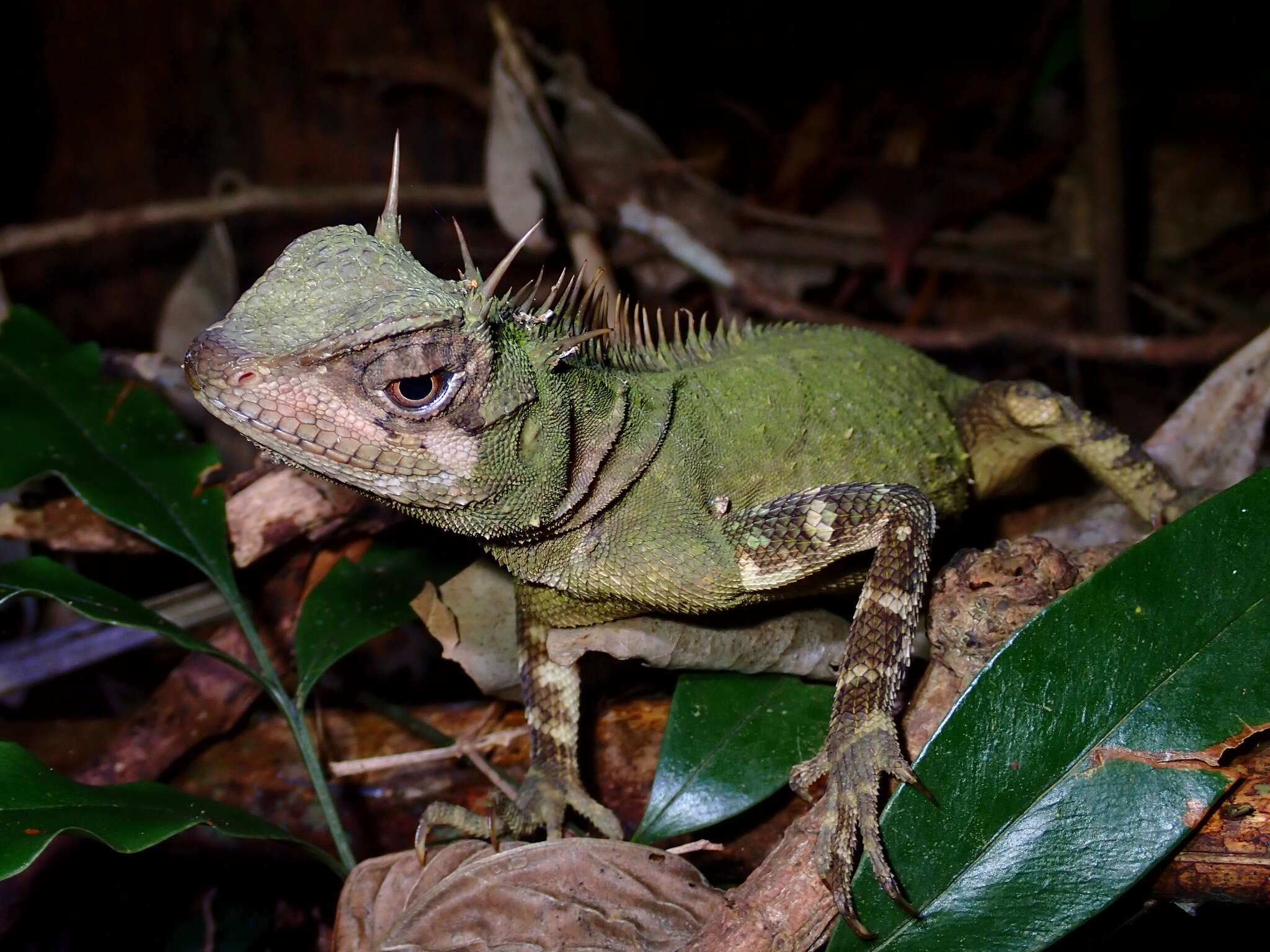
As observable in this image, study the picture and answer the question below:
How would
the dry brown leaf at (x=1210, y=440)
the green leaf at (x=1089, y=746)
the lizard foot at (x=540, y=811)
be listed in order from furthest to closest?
the dry brown leaf at (x=1210, y=440) < the lizard foot at (x=540, y=811) < the green leaf at (x=1089, y=746)

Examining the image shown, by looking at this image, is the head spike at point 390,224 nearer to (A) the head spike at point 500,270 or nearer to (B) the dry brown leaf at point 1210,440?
(A) the head spike at point 500,270

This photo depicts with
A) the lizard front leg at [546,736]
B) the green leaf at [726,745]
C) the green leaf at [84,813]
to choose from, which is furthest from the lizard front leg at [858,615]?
the green leaf at [84,813]

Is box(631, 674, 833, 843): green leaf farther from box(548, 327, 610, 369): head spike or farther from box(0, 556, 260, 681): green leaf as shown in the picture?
box(0, 556, 260, 681): green leaf

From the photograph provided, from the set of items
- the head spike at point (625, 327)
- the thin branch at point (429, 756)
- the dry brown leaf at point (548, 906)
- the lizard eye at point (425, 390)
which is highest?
the lizard eye at point (425, 390)

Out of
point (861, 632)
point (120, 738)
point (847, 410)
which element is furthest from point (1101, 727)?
point (120, 738)

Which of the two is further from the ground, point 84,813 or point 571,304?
point 571,304

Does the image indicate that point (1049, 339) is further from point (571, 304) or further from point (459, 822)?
point (459, 822)

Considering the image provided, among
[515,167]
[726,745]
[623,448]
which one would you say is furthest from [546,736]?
[515,167]
